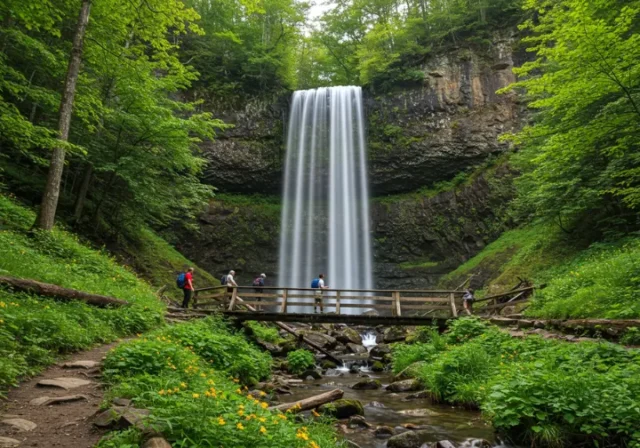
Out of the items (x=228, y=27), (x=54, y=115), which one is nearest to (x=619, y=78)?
(x=54, y=115)

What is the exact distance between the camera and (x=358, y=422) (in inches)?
259

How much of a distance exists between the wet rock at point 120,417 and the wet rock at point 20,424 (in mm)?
464

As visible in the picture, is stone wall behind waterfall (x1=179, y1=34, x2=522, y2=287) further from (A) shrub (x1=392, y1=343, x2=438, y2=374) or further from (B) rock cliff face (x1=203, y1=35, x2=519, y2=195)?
(A) shrub (x1=392, y1=343, x2=438, y2=374)

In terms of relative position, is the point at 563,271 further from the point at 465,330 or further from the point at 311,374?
the point at 311,374

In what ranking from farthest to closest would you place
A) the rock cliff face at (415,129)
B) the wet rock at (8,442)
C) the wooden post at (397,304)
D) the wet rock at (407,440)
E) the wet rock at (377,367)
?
the rock cliff face at (415,129), the wooden post at (397,304), the wet rock at (377,367), the wet rock at (407,440), the wet rock at (8,442)

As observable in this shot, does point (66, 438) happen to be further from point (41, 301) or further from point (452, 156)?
point (452, 156)

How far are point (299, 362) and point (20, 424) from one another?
26.1 ft

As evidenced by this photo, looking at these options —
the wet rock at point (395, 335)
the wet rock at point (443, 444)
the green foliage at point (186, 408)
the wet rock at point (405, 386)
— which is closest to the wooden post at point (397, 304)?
the wet rock at point (395, 335)

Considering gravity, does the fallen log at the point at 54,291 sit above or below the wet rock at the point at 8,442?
above

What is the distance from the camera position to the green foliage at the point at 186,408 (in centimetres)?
300

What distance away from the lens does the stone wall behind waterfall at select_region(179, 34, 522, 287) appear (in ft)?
85.7

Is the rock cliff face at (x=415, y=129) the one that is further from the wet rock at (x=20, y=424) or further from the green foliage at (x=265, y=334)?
the wet rock at (x=20, y=424)

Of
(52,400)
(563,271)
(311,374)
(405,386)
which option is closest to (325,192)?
(563,271)

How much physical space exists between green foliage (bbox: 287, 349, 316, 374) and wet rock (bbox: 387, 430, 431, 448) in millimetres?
5231
